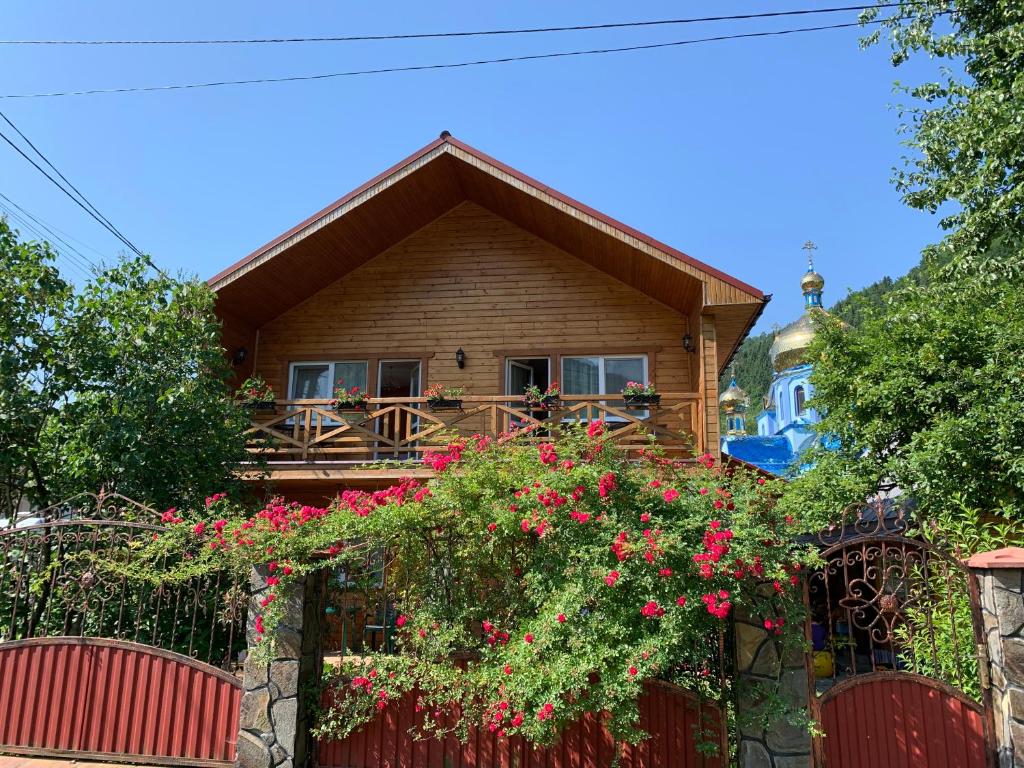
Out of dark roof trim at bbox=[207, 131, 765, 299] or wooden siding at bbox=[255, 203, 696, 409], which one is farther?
wooden siding at bbox=[255, 203, 696, 409]

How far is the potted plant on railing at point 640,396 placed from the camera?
10260mm

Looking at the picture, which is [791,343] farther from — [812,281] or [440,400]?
[440,400]

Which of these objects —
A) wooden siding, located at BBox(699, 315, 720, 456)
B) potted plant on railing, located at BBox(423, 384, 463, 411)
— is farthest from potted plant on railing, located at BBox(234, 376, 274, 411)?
wooden siding, located at BBox(699, 315, 720, 456)

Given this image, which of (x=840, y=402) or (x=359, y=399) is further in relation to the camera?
(x=359, y=399)

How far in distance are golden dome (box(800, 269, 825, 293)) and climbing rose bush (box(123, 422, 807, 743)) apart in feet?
112

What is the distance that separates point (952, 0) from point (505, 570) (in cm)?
1157

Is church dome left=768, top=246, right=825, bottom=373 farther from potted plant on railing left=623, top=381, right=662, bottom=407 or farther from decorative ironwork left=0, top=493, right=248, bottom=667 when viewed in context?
decorative ironwork left=0, top=493, right=248, bottom=667

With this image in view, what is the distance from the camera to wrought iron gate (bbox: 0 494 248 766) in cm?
526

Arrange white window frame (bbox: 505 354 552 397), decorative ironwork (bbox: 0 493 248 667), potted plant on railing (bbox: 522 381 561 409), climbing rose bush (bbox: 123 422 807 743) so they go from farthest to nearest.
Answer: white window frame (bbox: 505 354 552 397), potted plant on railing (bbox: 522 381 561 409), decorative ironwork (bbox: 0 493 248 667), climbing rose bush (bbox: 123 422 807 743)

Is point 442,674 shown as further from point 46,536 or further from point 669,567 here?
point 46,536

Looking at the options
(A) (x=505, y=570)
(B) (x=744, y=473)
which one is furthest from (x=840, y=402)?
(A) (x=505, y=570)

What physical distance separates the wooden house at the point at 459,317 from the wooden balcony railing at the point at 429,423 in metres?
0.04

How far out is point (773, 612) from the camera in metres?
4.58

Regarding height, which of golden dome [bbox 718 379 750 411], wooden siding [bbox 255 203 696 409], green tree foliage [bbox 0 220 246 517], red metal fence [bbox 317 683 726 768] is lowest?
red metal fence [bbox 317 683 726 768]
